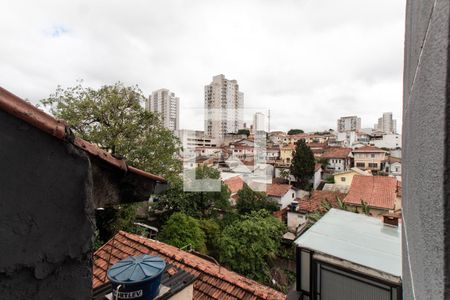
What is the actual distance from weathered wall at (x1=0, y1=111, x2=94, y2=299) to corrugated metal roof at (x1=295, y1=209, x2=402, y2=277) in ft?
8.67

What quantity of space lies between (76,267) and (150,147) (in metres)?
8.88

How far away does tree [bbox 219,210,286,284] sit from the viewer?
397 inches

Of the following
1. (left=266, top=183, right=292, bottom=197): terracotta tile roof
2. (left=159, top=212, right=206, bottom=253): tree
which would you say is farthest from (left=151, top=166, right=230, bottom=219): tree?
(left=266, top=183, right=292, bottom=197): terracotta tile roof

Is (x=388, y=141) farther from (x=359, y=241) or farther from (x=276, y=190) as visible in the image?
(x=359, y=241)

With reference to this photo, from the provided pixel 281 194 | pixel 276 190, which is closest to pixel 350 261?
pixel 281 194

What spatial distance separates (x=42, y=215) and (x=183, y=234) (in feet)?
35.3

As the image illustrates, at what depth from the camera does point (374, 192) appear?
527 inches

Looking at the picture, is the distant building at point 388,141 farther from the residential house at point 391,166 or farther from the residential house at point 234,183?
the residential house at point 234,183

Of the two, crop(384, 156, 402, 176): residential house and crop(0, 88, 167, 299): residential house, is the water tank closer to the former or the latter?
crop(0, 88, 167, 299): residential house

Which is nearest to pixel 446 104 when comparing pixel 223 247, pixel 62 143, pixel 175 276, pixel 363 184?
pixel 62 143

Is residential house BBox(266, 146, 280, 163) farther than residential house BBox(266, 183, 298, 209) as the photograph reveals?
Yes

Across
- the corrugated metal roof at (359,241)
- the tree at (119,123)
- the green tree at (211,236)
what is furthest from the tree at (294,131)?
the corrugated metal roof at (359,241)

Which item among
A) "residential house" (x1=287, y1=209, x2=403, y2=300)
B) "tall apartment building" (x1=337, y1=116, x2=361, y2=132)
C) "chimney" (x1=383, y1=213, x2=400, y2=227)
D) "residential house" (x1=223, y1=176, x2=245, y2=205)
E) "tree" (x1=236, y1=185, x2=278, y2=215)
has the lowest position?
"tree" (x1=236, y1=185, x2=278, y2=215)

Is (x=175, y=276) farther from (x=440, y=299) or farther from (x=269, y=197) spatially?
(x=269, y=197)
